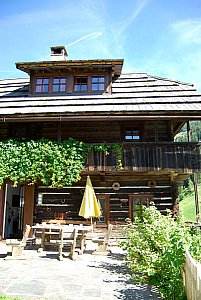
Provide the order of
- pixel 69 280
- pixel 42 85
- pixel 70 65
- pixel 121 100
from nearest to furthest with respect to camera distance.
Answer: pixel 69 280
pixel 121 100
pixel 70 65
pixel 42 85

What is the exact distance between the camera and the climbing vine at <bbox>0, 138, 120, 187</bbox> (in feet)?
40.1

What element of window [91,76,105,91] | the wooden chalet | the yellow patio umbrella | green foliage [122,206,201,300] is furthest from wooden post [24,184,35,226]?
green foliage [122,206,201,300]

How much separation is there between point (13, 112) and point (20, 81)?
5960 mm

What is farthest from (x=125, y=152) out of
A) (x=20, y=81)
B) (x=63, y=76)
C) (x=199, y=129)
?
(x=199, y=129)

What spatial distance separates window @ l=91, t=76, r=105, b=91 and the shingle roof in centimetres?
50

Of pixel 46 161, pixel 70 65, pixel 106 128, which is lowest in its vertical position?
pixel 46 161

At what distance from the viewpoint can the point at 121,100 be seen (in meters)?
14.1

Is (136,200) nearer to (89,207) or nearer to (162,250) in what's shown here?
(89,207)

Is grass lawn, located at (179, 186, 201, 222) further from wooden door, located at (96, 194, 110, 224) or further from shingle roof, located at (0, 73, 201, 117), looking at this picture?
wooden door, located at (96, 194, 110, 224)

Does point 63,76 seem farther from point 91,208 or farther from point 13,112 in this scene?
point 91,208

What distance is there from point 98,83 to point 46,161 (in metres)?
5.51

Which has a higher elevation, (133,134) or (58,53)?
(58,53)

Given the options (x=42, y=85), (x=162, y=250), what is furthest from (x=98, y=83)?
(x=162, y=250)

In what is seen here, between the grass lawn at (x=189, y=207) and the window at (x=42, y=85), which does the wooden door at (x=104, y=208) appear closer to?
the window at (x=42, y=85)
